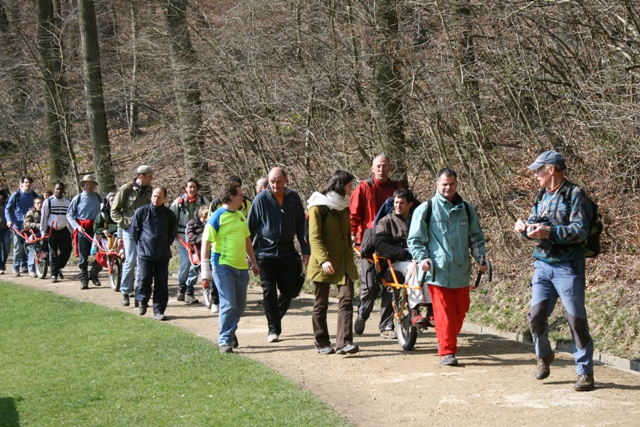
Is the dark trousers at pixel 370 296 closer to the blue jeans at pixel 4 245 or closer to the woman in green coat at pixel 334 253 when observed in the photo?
the woman in green coat at pixel 334 253

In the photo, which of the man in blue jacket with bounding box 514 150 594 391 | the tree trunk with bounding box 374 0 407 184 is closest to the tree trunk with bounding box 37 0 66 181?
the tree trunk with bounding box 374 0 407 184

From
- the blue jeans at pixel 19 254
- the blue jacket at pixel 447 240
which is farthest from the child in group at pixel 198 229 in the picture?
the blue jeans at pixel 19 254

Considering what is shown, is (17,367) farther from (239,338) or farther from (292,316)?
(292,316)

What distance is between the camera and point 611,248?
11.3m

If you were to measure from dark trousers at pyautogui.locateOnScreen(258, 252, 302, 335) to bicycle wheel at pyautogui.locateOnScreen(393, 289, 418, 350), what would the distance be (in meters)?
1.22

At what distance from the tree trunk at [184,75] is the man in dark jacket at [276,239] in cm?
870

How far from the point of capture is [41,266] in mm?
17672

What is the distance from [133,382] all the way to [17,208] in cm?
1116

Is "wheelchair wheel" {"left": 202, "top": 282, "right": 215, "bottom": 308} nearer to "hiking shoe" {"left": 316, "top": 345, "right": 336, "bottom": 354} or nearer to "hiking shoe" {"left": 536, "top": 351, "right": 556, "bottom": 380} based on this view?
"hiking shoe" {"left": 316, "top": 345, "right": 336, "bottom": 354}

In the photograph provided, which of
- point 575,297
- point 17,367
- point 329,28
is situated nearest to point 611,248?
point 575,297

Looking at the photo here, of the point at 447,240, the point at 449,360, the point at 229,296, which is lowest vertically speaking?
the point at 449,360

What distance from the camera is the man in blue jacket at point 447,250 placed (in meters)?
8.39

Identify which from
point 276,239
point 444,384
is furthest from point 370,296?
point 444,384

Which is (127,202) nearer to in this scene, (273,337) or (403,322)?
(273,337)
